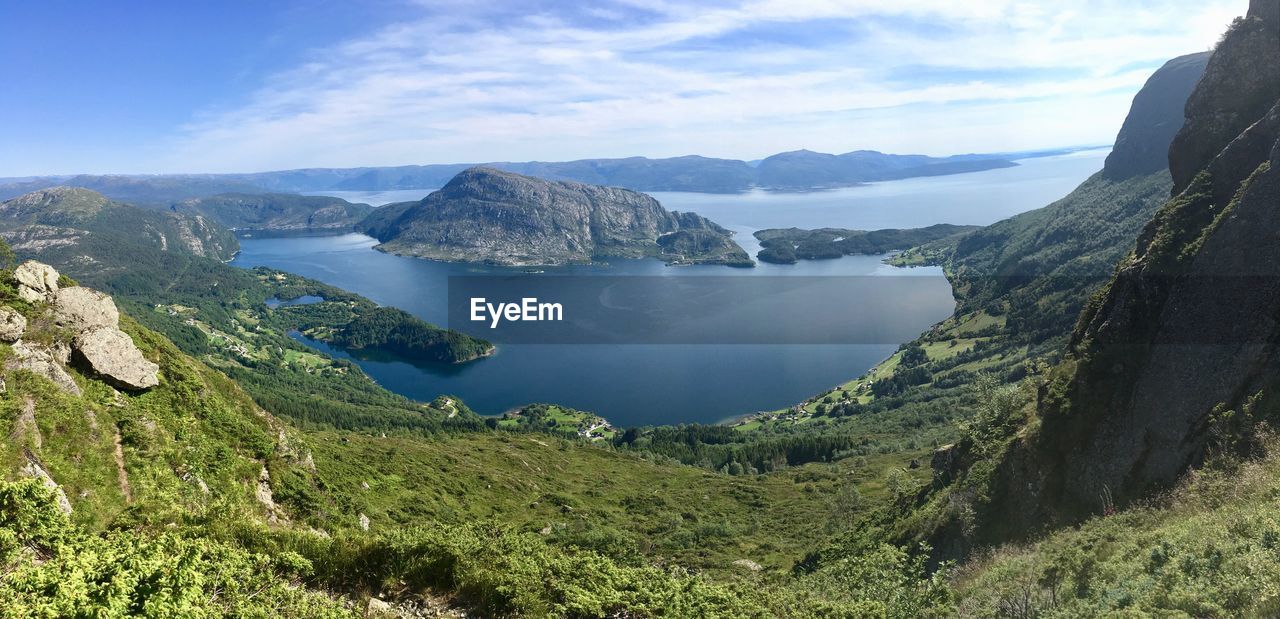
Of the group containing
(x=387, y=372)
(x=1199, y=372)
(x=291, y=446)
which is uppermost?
(x=1199, y=372)

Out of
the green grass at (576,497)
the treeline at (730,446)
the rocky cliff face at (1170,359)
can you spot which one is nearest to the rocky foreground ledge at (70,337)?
the green grass at (576,497)

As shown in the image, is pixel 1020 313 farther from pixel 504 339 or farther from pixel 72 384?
pixel 72 384

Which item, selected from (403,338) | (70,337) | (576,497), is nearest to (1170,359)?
(70,337)

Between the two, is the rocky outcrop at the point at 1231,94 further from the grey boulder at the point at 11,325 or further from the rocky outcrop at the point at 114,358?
the grey boulder at the point at 11,325

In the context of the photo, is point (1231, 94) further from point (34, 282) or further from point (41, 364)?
point (34, 282)

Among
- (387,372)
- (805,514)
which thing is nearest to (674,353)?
(387,372)

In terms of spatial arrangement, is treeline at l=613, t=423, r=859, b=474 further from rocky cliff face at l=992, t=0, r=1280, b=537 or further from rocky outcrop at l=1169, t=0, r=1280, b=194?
rocky cliff face at l=992, t=0, r=1280, b=537

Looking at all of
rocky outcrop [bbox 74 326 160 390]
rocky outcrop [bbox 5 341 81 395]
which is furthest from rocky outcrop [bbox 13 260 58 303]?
rocky outcrop [bbox 5 341 81 395]
